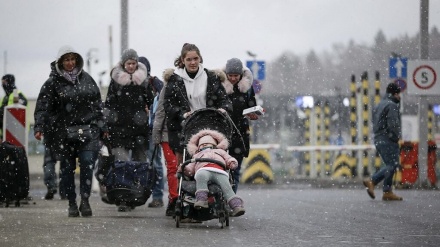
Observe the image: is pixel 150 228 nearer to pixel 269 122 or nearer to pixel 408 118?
pixel 408 118

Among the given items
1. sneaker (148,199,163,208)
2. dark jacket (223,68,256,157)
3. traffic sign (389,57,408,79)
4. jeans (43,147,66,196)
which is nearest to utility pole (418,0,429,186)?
traffic sign (389,57,408,79)

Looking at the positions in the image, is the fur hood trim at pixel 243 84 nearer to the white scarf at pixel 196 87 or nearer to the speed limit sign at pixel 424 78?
the white scarf at pixel 196 87

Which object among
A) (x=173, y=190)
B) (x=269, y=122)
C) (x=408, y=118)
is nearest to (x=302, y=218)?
(x=173, y=190)

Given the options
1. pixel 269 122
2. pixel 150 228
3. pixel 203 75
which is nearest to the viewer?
pixel 150 228

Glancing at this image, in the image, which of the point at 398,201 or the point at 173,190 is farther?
the point at 398,201

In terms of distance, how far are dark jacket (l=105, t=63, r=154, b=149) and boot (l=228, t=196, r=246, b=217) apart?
3726mm

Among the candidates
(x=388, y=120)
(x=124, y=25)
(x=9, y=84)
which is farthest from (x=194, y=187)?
(x=124, y=25)

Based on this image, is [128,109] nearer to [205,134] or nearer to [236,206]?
[205,134]

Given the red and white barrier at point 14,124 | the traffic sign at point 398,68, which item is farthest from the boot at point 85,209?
the traffic sign at point 398,68

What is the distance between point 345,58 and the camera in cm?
12556

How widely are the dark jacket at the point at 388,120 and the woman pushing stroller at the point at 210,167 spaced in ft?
24.4

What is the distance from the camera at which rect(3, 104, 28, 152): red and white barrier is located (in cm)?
1853

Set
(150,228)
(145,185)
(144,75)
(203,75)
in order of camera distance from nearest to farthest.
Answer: (150,228), (203,75), (145,185), (144,75)

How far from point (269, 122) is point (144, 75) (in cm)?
5385
